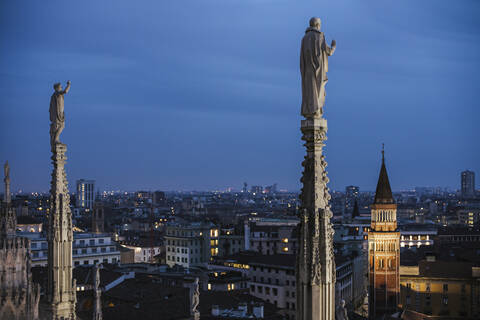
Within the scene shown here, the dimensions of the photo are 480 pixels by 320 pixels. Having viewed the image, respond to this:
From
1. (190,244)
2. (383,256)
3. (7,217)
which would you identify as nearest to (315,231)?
(7,217)

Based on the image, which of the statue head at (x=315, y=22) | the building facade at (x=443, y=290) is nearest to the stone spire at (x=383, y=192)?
the building facade at (x=443, y=290)

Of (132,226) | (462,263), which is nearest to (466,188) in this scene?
(132,226)

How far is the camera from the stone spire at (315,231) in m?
5.16

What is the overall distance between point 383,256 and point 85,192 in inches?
4490

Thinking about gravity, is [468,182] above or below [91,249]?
above

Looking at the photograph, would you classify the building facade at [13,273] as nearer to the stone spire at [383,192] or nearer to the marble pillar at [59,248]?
the marble pillar at [59,248]

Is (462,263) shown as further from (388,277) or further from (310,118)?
(310,118)

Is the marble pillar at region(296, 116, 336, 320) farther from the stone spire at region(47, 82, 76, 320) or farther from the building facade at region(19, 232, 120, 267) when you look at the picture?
the building facade at region(19, 232, 120, 267)

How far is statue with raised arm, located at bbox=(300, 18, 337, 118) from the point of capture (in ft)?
17.8

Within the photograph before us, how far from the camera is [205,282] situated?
4412 centimetres

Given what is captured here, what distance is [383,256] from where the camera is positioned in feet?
144

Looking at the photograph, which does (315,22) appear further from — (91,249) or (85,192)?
(85,192)

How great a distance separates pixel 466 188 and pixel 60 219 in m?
203

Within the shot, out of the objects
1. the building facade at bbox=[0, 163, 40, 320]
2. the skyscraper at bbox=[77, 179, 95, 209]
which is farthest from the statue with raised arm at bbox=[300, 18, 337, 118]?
the skyscraper at bbox=[77, 179, 95, 209]
